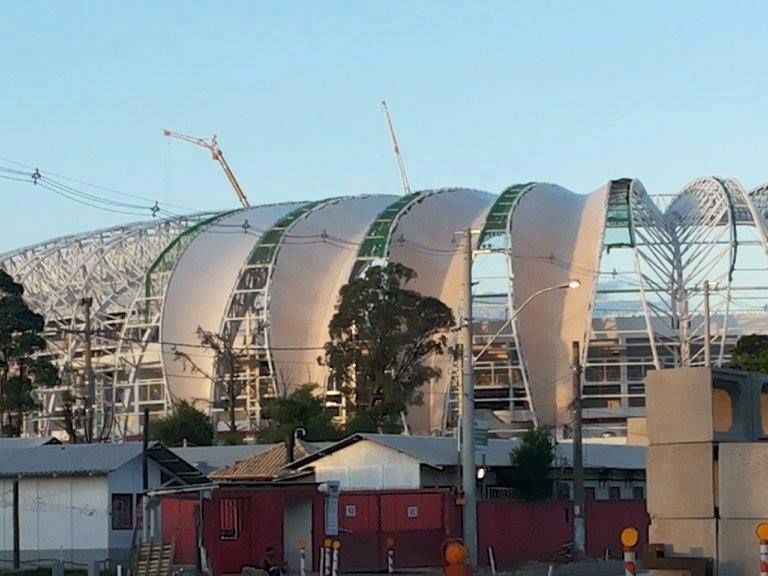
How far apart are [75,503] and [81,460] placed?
1.33 meters

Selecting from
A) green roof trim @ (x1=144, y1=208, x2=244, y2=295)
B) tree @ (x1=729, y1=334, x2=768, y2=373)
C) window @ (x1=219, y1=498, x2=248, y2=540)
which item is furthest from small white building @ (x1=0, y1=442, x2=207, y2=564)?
green roof trim @ (x1=144, y1=208, x2=244, y2=295)

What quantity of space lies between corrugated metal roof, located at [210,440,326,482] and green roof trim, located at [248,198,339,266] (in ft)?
174

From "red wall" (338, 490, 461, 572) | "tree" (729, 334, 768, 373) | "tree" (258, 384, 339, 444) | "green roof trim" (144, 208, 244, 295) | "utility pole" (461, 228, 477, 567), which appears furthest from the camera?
"green roof trim" (144, 208, 244, 295)

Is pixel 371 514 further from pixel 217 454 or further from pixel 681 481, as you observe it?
pixel 217 454

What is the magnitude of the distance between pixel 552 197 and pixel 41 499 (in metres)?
79.0

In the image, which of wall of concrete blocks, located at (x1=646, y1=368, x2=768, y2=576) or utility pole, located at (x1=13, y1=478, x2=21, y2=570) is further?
utility pole, located at (x1=13, y1=478, x2=21, y2=570)

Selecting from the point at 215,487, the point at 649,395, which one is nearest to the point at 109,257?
the point at 215,487

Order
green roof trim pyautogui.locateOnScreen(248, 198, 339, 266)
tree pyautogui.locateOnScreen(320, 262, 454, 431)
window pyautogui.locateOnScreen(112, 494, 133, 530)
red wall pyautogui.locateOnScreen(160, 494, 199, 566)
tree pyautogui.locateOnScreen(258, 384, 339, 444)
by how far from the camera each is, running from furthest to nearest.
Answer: green roof trim pyautogui.locateOnScreen(248, 198, 339, 266)
tree pyautogui.locateOnScreen(320, 262, 454, 431)
tree pyautogui.locateOnScreen(258, 384, 339, 444)
window pyautogui.locateOnScreen(112, 494, 133, 530)
red wall pyautogui.locateOnScreen(160, 494, 199, 566)

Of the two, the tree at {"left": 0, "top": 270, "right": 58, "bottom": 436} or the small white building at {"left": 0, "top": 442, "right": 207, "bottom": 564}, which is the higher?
the tree at {"left": 0, "top": 270, "right": 58, "bottom": 436}

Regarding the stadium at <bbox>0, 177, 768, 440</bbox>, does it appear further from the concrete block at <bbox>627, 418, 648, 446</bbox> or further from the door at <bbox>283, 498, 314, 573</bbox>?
the door at <bbox>283, 498, 314, 573</bbox>

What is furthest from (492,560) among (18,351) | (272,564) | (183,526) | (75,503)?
(18,351)

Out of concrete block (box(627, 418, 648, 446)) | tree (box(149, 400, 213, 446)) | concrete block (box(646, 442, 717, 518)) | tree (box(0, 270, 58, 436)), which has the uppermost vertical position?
tree (box(0, 270, 58, 436))

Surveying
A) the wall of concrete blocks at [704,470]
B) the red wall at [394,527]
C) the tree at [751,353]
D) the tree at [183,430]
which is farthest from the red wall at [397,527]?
the tree at [183,430]

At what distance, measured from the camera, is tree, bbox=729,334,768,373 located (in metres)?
80.8
